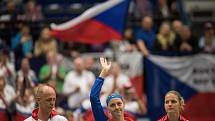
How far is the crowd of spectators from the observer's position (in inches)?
562

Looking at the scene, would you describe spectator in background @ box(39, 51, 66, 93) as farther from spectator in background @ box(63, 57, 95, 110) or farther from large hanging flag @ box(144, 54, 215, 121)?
large hanging flag @ box(144, 54, 215, 121)

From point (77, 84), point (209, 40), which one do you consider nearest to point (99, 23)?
point (77, 84)

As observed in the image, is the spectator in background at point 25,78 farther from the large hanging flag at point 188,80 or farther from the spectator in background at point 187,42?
the spectator in background at point 187,42

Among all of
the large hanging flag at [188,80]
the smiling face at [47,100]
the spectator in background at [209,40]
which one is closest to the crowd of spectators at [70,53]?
the spectator in background at [209,40]

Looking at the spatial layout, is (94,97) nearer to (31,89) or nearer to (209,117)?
(31,89)

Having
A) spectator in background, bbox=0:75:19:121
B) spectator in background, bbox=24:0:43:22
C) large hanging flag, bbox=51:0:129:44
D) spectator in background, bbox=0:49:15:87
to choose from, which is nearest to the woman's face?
spectator in background, bbox=0:75:19:121

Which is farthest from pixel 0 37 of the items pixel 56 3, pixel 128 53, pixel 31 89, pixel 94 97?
pixel 94 97

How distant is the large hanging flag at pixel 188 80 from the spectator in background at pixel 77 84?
4.71 feet

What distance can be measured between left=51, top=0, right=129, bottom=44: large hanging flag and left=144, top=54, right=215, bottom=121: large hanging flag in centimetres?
148

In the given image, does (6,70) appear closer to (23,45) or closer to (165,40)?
(23,45)

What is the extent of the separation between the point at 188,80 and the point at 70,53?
2660 millimetres

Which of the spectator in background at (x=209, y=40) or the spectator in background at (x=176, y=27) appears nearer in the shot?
the spectator in background at (x=176, y=27)

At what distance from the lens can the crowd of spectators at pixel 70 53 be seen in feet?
46.8

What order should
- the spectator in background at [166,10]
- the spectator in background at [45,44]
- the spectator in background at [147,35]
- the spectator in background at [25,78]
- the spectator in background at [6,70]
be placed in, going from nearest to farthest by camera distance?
the spectator in background at [25,78]
the spectator in background at [6,70]
the spectator in background at [147,35]
the spectator in background at [45,44]
the spectator in background at [166,10]
